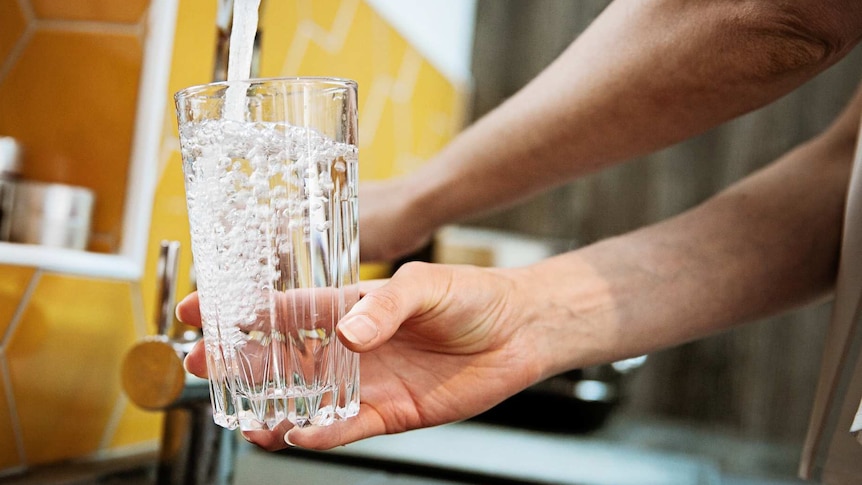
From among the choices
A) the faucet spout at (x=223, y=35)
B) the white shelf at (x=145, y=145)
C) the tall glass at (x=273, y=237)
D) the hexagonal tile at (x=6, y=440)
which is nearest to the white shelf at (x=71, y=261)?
the white shelf at (x=145, y=145)

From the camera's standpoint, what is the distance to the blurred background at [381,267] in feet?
2.57

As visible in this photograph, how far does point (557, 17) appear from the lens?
2014mm

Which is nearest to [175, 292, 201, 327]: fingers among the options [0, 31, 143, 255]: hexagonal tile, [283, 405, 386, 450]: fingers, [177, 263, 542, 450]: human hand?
[177, 263, 542, 450]: human hand

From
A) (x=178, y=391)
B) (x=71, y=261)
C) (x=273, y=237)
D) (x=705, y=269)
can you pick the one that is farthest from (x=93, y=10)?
(x=705, y=269)

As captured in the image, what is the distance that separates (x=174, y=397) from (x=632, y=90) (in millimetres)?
484

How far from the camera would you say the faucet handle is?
760 mm

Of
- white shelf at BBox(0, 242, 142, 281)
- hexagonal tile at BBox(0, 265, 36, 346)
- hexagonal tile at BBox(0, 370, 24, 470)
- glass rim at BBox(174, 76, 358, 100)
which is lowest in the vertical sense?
hexagonal tile at BBox(0, 370, 24, 470)

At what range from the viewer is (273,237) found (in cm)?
45

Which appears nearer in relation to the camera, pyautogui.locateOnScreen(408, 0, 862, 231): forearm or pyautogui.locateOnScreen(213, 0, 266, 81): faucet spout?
pyautogui.locateOnScreen(408, 0, 862, 231): forearm

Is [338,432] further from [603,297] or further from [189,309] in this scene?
[603,297]

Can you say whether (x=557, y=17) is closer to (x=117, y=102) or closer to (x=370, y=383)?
(x=117, y=102)

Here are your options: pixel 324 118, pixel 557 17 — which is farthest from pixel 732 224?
pixel 557 17

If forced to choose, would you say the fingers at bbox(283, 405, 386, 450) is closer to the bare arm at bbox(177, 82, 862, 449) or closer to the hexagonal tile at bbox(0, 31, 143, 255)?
the bare arm at bbox(177, 82, 862, 449)

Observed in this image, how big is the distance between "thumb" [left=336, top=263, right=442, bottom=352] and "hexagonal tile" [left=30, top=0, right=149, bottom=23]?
0.48 m
